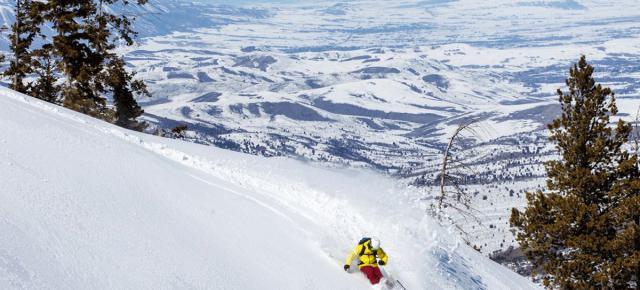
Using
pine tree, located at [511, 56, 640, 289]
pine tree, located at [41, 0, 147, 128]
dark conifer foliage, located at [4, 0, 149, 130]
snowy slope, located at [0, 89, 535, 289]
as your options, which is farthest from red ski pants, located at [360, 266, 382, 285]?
pine tree, located at [41, 0, 147, 128]

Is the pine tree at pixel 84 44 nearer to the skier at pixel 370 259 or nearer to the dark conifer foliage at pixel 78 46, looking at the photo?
the dark conifer foliage at pixel 78 46

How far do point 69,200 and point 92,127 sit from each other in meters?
11.8

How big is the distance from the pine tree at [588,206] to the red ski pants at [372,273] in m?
14.4

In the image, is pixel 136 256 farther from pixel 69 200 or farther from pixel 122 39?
pixel 122 39

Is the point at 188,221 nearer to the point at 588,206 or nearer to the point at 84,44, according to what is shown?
the point at 588,206

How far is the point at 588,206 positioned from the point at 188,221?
17.6 meters

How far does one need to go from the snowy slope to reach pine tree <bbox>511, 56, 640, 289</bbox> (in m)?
4.75

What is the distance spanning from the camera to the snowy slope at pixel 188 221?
378 inches

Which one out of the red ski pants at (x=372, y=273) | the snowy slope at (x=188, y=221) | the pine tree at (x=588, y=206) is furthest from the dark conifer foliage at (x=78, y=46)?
the red ski pants at (x=372, y=273)

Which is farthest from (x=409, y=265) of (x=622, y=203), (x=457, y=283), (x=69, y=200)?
(x=622, y=203)

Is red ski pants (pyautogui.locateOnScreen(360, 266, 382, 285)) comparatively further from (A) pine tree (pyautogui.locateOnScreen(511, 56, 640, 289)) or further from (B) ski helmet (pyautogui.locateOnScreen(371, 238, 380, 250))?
(A) pine tree (pyautogui.locateOnScreen(511, 56, 640, 289))

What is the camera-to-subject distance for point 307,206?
720 inches

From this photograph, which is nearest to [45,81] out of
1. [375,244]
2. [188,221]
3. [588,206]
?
[188,221]

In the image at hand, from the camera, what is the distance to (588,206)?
23922 mm
